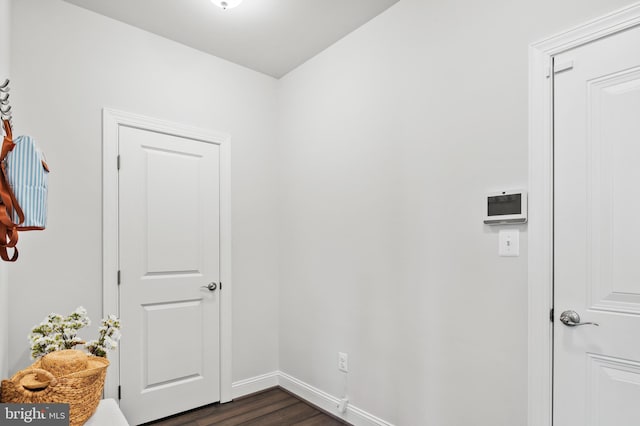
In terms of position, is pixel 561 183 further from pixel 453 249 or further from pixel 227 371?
pixel 227 371

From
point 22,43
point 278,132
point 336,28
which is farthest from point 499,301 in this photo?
point 22,43

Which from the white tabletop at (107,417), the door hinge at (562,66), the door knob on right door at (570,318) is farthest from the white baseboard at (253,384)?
the door hinge at (562,66)

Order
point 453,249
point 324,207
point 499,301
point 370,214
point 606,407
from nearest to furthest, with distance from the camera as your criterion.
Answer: point 606,407 → point 499,301 → point 453,249 → point 370,214 → point 324,207

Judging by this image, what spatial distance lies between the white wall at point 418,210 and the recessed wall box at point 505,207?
0.16ft

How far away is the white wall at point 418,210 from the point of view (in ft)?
6.03

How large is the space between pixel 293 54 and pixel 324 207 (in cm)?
127

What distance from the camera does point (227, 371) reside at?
3.03 m

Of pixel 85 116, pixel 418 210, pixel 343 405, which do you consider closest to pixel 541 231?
pixel 418 210

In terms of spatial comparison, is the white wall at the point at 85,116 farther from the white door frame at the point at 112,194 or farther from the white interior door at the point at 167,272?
the white interior door at the point at 167,272

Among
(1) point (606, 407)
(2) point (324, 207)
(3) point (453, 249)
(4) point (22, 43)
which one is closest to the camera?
(1) point (606, 407)

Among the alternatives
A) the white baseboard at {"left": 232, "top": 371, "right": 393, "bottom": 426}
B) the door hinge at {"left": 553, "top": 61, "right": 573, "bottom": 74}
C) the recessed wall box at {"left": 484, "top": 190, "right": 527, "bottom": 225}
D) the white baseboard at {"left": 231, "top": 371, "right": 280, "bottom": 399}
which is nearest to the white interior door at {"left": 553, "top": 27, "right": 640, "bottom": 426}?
the door hinge at {"left": 553, "top": 61, "right": 573, "bottom": 74}

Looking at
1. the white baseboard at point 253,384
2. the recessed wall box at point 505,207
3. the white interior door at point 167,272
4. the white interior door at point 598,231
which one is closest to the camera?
the white interior door at point 598,231

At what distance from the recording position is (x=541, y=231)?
5.58ft

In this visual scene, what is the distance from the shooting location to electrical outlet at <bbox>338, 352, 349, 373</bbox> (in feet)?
8.82
